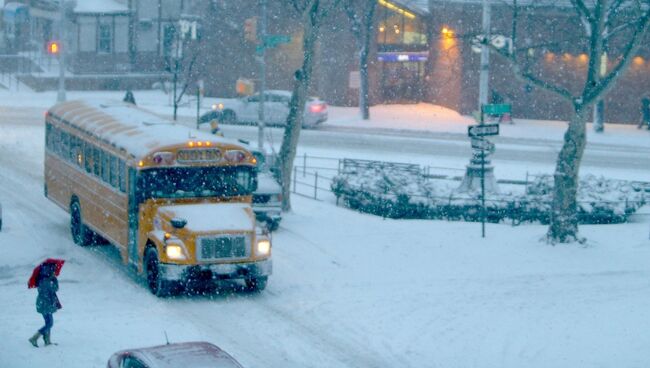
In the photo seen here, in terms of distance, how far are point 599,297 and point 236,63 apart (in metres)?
38.6

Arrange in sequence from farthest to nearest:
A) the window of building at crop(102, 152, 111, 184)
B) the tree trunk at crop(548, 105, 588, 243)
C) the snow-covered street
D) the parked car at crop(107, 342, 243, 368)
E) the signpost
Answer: the signpost, the tree trunk at crop(548, 105, 588, 243), the window of building at crop(102, 152, 111, 184), the snow-covered street, the parked car at crop(107, 342, 243, 368)

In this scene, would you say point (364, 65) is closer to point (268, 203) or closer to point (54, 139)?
point (268, 203)

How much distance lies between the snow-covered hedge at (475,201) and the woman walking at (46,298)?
40.3 feet

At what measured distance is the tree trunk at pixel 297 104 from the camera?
24781 mm

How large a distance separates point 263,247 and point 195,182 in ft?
5.54

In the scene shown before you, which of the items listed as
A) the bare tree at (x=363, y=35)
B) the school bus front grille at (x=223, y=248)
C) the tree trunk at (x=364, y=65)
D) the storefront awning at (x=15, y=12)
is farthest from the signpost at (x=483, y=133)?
the storefront awning at (x=15, y=12)

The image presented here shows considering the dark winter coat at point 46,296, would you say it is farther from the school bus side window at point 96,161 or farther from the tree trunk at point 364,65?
the tree trunk at point 364,65

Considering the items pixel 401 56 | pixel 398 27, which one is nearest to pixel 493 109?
pixel 401 56

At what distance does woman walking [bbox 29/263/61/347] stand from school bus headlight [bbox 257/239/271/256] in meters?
3.98

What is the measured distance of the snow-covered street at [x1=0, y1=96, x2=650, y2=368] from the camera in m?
14.6

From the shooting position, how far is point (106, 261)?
19.9 metres

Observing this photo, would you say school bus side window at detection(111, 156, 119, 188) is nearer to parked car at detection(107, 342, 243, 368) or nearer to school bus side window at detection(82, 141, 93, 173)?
school bus side window at detection(82, 141, 93, 173)

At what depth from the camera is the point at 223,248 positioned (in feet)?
55.5

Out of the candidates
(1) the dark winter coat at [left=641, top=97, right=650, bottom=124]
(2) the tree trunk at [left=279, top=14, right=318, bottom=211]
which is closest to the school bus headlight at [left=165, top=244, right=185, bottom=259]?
(2) the tree trunk at [left=279, top=14, right=318, bottom=211]
